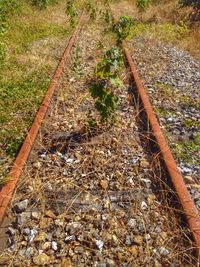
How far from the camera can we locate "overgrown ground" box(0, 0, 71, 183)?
513cm

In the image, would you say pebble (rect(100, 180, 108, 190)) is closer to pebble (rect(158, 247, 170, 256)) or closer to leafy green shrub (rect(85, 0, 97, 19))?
pebble (rect(158, 247, 170, 256))

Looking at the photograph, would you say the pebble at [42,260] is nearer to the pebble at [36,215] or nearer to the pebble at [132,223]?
the pebble at [36,215]

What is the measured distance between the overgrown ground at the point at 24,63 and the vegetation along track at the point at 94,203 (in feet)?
1.30

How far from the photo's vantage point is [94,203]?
146 inches

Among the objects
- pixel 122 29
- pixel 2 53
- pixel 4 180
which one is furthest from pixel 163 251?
pixel 122 29

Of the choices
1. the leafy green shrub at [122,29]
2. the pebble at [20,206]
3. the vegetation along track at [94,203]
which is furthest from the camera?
the leafy green shrub at [122,29]

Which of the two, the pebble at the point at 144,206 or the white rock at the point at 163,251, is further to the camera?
the pebble at the point at 144,206

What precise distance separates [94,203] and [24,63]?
4934 millimetres

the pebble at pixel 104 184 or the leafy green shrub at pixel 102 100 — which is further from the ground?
the leafy green shrub at pixel 102 100

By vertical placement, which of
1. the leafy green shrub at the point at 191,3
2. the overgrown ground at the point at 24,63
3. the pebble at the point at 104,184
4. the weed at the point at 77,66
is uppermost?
the leafy green shrub at the point at 191,3

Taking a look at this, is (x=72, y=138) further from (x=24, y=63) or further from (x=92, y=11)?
(x=92, y=11)

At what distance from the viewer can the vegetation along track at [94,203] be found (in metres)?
3.14

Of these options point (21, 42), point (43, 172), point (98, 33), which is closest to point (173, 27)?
point (98, 33)

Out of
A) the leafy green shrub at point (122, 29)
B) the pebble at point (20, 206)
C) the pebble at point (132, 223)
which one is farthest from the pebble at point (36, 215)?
the leafy green shrub at point (122, 29)
